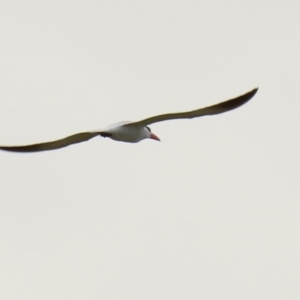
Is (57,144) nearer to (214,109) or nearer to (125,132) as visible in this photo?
(125,132)

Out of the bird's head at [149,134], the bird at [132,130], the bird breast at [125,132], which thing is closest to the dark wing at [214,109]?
the bird at [132,130]

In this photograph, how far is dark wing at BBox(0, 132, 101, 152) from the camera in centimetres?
2420

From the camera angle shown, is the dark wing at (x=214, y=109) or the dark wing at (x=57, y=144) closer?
the dark wing at (x=214, y=109)

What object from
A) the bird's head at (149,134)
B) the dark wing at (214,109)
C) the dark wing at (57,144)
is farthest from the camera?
the bird's head at (149,134)

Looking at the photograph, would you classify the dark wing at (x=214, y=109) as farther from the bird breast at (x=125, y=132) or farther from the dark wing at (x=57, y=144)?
the dark wing at (x=57, y=144)

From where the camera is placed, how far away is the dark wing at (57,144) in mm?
24203

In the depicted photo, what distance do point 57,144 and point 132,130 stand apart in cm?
147

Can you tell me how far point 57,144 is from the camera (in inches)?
976

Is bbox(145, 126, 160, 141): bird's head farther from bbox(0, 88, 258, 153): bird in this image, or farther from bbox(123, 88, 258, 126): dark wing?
bbox(123, 88, 258, 126): dark wing

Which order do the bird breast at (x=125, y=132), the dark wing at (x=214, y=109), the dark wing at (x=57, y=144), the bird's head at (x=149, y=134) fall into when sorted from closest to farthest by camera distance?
1. the dark wing at (x=214, y=109)
2. the bird breast at (x=125, y=132)
3. the dark wing at (x=57, y=144)
4. the bird's head at (x=149, y=134)

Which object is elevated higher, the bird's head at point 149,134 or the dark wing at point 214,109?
the bird's head at point 149,134

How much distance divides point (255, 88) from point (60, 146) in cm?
385

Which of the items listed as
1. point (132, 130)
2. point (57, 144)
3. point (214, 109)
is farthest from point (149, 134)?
point (214, 109)

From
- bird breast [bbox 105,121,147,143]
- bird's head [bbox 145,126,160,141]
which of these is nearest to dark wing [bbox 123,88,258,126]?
bird breast [bbox 105,121,147,143]
